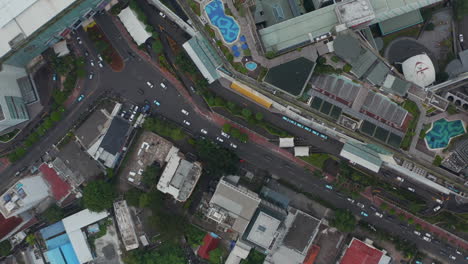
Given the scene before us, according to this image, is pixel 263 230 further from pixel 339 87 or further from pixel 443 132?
pixel 443 132

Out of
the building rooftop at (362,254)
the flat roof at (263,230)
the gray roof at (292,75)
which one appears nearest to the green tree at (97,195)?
the flat roof at (263,230)

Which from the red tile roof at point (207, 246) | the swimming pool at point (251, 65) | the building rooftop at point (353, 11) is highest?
the building rooftop at point (353, 11)

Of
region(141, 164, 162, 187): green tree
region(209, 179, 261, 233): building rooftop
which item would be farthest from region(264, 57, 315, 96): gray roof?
region(141, 164, 162, 187): green tree

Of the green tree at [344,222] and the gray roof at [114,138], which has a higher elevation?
the green tree at [344,222]

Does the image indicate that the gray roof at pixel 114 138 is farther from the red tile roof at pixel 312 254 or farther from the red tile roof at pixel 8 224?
the red tile roof at pixel 312 254

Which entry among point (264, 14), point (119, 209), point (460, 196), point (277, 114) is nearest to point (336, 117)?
point (277, 114)

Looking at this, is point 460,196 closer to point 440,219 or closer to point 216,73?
point 440,219

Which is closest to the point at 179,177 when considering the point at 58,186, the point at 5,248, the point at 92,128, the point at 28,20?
the point at 92,128
